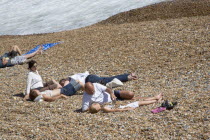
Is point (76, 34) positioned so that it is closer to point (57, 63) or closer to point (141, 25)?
point (141, 25)

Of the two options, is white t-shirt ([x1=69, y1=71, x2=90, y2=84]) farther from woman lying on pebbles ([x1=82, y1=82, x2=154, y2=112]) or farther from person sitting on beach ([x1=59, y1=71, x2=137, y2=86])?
woman lying on pebbles ([x1=82, y1=82, x2=154, y2=112])

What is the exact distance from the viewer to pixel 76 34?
55.3 feet

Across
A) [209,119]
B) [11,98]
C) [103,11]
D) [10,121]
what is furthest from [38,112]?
[103,11]

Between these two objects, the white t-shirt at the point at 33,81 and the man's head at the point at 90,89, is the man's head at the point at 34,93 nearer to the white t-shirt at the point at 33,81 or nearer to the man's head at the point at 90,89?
the white t-shirt at the point at 33,81

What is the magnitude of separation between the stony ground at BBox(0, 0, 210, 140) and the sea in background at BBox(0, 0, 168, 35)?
12.0ft

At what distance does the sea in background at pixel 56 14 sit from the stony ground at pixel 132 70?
3.64 meters

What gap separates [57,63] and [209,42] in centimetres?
477

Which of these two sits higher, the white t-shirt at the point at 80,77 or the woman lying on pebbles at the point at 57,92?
the white t-shirt at the point at 80,77

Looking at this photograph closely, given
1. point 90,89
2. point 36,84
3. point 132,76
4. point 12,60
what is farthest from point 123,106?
point 12,60

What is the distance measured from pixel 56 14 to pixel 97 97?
1818cm

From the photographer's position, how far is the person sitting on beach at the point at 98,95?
8.36 meters

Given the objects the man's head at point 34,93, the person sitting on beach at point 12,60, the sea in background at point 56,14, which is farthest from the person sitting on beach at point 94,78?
the sea in background at point 56,14

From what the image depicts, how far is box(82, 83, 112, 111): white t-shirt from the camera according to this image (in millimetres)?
8344

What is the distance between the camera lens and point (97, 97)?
854 cm
